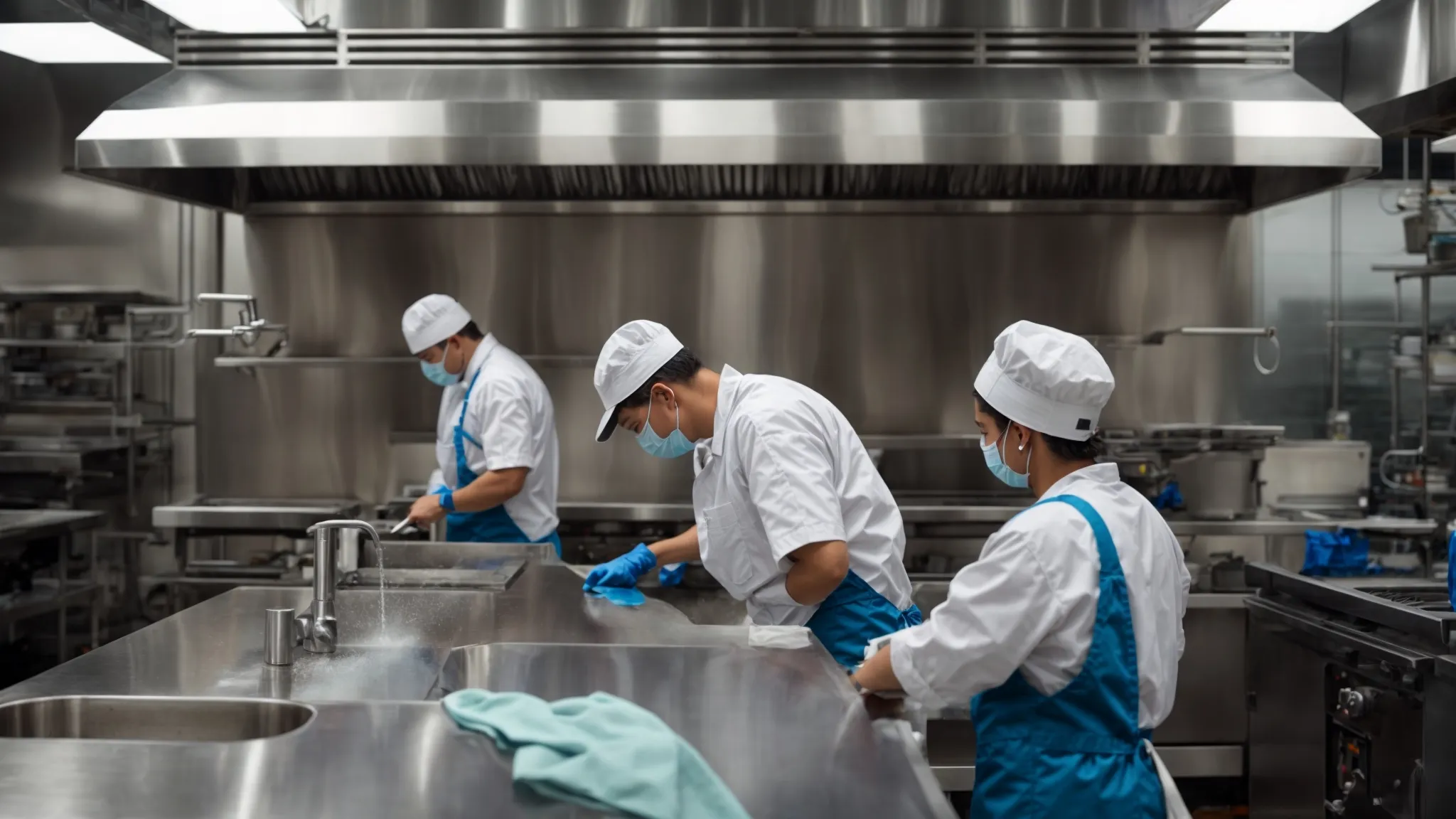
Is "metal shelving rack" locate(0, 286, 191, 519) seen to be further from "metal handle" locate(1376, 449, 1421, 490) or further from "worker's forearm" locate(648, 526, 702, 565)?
"metal handle" locate(1376, 449, 1421, 490)

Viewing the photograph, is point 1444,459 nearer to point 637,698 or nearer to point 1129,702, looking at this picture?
point 1129,702

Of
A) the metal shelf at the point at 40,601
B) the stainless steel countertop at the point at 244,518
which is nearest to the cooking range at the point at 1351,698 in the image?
the stainless steel countertop at the point at 244,518

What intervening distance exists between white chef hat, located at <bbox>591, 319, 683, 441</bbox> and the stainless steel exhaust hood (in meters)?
1.32

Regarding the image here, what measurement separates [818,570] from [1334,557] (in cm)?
232

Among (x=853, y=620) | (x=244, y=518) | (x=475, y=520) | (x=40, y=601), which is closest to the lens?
(x=853, y=620)

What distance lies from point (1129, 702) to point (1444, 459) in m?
3.72

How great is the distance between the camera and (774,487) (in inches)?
81.0

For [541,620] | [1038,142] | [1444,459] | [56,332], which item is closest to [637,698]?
[541,620]

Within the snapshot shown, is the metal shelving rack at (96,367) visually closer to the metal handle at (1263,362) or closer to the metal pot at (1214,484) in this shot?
the metal pot at (1214,484)

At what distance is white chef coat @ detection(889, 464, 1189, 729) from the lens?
5.08 feet

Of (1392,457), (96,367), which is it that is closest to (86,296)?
(96,367)

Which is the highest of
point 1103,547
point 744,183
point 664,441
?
point 744,183

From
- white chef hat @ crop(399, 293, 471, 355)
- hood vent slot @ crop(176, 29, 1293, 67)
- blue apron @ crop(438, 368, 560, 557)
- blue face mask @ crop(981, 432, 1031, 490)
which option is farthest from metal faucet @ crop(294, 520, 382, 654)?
hood vent slot @ crop(176, 29, 1293, 67)

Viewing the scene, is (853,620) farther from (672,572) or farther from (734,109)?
(734,109)
